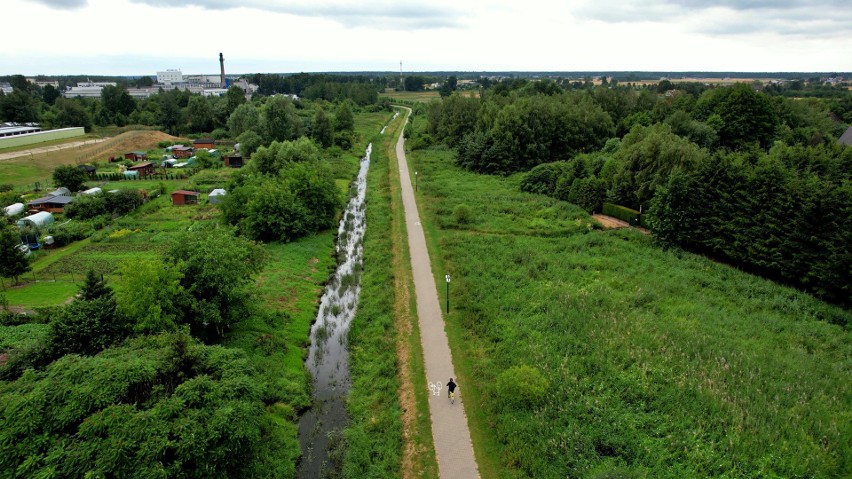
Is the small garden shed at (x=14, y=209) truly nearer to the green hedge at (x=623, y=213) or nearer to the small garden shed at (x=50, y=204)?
the small garden shed at (x=50, y=204)

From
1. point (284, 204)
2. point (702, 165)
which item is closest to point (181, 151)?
point (284, 204)

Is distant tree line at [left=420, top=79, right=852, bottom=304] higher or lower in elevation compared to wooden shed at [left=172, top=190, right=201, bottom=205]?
higher

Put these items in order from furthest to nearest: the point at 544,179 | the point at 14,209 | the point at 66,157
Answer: the point at 66,157 < the point at 544,179 < the point at 14,209

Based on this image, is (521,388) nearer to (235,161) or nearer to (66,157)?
(235,161)

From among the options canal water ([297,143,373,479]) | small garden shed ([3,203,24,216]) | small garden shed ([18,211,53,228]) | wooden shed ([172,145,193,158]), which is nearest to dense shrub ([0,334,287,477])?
canal water ([297,143,373,479])

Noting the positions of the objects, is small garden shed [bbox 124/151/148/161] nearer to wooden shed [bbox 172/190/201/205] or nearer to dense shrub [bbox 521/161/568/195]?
wooden shed [bbox 172/190/201/205]

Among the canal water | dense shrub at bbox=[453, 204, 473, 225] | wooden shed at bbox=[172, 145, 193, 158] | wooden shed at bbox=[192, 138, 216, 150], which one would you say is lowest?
the canal water

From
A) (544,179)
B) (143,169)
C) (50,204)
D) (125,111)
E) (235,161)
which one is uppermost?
(125,111)

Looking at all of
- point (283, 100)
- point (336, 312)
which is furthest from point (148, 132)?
point (336, 312)
